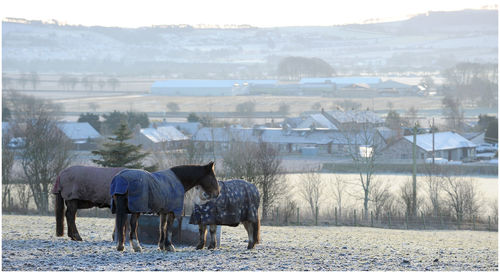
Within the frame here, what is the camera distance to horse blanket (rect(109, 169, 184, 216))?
12.3m

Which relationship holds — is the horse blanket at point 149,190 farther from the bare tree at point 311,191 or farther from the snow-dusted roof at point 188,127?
the snow-dusted roof at point 188,127

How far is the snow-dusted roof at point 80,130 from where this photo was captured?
69262 millimetres

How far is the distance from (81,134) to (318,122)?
2330 centimetres

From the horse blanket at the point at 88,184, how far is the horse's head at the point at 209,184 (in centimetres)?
181

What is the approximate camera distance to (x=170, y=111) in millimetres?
114938

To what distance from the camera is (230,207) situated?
13.6 metres

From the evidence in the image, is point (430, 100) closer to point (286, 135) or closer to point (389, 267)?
point (286, 135)

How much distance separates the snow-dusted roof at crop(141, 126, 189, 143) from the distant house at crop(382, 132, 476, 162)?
17810 millimetres

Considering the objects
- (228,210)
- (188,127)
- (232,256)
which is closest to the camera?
(232,256)

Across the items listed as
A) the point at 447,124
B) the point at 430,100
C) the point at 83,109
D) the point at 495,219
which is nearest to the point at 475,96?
the point at 430,100

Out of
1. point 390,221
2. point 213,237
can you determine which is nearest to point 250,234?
point 213,237

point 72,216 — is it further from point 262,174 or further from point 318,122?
point 318,122

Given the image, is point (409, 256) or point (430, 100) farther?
point (430, 100)

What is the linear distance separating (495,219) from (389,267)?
21.4 metres
